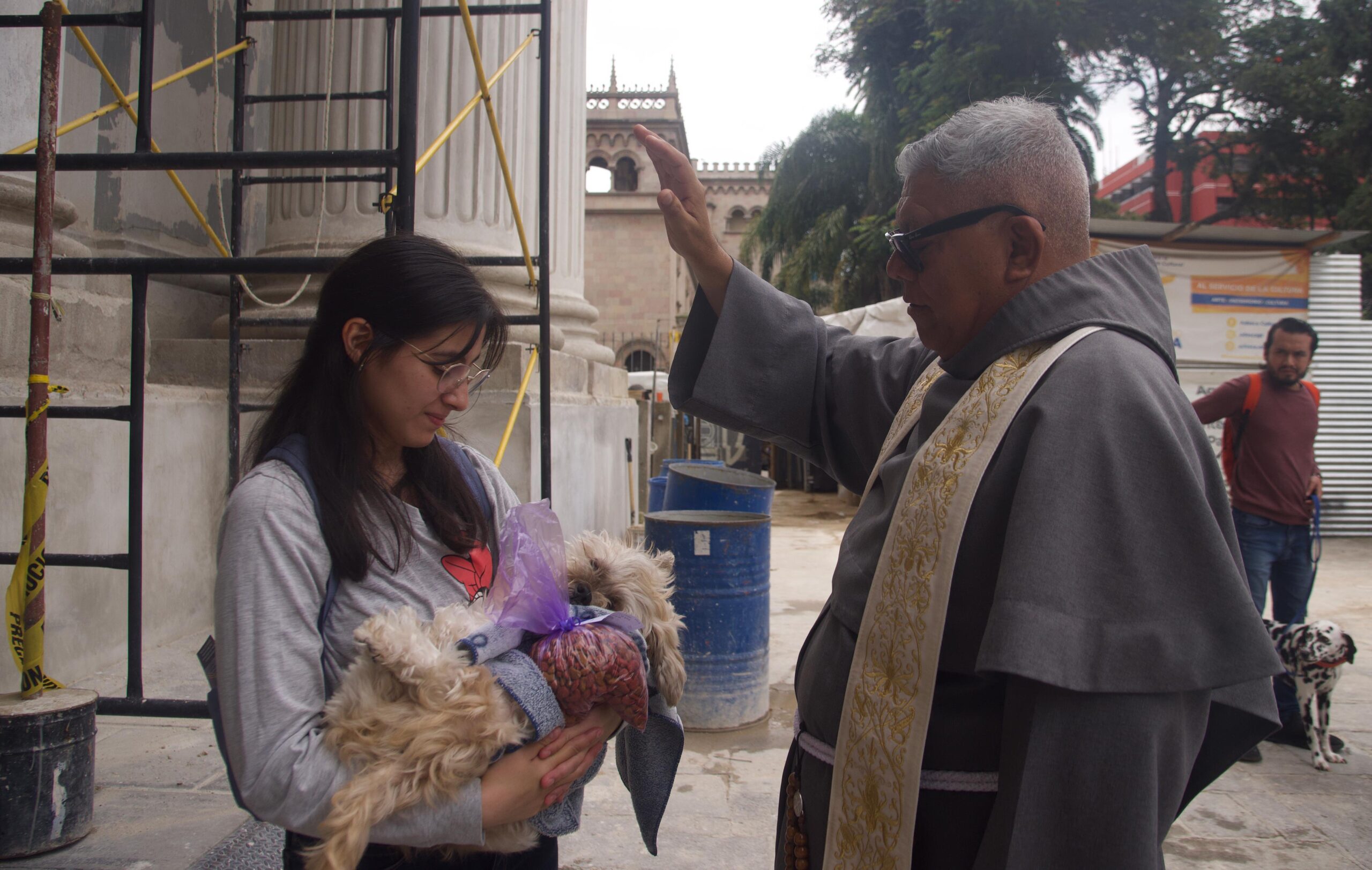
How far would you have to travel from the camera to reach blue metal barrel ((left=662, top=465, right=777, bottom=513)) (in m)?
5.86

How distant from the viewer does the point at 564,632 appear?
1.30m

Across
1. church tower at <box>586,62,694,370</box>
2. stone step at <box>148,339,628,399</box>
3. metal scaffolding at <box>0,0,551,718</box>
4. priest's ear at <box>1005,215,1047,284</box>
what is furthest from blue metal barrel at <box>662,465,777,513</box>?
church tower at <box>586,62,694,370</box>

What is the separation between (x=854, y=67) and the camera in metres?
21.2

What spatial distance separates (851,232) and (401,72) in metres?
18.8

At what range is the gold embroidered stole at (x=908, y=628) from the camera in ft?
4.62

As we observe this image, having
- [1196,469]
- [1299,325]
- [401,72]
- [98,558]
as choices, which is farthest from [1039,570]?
[1299,325]

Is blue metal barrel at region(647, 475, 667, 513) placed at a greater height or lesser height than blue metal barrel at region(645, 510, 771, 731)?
greater

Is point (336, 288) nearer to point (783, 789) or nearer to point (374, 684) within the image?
point (374, 684)

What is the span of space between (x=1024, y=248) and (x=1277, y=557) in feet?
13.8

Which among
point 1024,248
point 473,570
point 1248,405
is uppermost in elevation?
point 1024,248

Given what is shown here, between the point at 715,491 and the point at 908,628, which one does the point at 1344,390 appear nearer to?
the point at 715,491

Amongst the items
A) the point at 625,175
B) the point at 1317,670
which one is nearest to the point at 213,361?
the point at 1317,670

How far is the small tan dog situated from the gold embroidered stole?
1.89 ft

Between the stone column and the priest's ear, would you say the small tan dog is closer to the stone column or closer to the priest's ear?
the priest's ear
